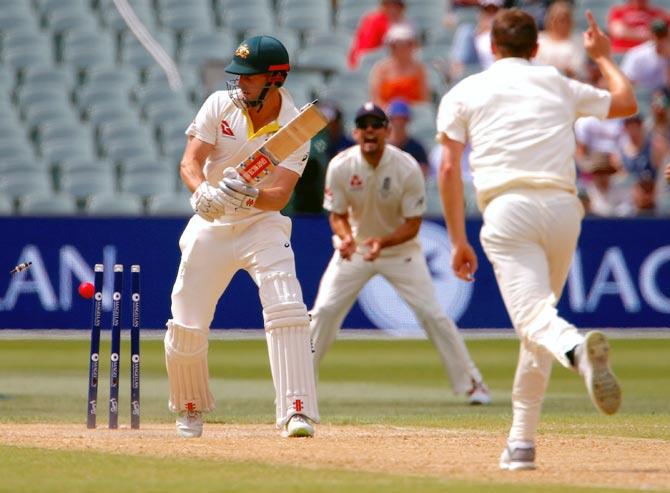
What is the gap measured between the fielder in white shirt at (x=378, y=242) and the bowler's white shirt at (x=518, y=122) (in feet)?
14.6

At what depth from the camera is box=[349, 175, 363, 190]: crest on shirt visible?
1166 centimetres

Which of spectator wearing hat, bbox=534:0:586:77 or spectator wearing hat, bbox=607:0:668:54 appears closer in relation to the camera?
spectator wearing hat, bbox=534:0:586:77

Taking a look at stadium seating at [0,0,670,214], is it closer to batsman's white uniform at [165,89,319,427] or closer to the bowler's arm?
batsman's white uniform at [165,89,319,427]

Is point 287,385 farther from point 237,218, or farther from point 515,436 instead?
point 515,436

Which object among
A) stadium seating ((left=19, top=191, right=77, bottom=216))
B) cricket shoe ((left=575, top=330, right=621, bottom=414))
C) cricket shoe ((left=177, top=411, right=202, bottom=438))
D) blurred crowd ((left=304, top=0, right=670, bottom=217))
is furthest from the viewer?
stadium seating ((left=19, top=191, right=77, bottom=216))

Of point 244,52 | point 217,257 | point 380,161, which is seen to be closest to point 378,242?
point 380,161

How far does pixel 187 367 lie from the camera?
27.5 feet

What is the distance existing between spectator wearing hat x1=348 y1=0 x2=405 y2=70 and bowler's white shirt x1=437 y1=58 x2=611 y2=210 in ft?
37.5

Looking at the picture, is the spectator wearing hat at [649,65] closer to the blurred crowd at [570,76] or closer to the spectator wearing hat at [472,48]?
the blurred crowd at [570,76]

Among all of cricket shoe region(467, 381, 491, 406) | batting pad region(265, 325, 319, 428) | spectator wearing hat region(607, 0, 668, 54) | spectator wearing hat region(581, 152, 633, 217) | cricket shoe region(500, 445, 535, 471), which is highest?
spectator wearing hat region(607, 0, 668, 54)

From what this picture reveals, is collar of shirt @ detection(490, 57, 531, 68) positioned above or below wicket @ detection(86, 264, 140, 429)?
above

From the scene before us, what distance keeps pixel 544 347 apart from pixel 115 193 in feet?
38.1

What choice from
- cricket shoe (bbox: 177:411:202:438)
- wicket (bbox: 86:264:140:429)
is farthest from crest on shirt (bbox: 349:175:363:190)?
cricket shoe (bbox: 177:411:202:438)

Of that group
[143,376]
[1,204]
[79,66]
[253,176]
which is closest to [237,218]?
[253,176]
